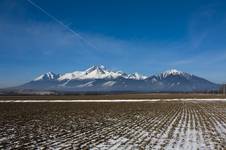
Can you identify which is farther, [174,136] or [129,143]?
[174,136]

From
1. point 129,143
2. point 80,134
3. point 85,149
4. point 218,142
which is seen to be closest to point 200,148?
point 218,142

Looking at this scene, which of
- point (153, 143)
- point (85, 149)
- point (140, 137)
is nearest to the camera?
point (85, 149)

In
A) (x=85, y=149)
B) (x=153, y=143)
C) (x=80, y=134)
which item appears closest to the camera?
(x=85, y=149)

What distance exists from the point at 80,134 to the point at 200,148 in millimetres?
7618

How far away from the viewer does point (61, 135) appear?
19.8 m

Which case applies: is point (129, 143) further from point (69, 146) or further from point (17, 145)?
point (17, 145)

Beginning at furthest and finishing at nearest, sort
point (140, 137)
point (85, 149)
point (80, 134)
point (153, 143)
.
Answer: point (80, 134) < point (140, 137) < point (153, 143) < point (85, 149)

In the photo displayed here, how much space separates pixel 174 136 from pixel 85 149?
6.40 meters

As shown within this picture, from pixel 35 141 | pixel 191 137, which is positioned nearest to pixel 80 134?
pixel 35 141

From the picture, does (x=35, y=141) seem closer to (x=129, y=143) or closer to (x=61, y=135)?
(x=61, y=135)

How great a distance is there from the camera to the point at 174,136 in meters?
19.5

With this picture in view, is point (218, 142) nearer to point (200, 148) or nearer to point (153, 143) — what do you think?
point (200, 148)

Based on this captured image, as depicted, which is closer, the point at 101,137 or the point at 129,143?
the point at 129,143

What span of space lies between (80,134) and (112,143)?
3821mm
